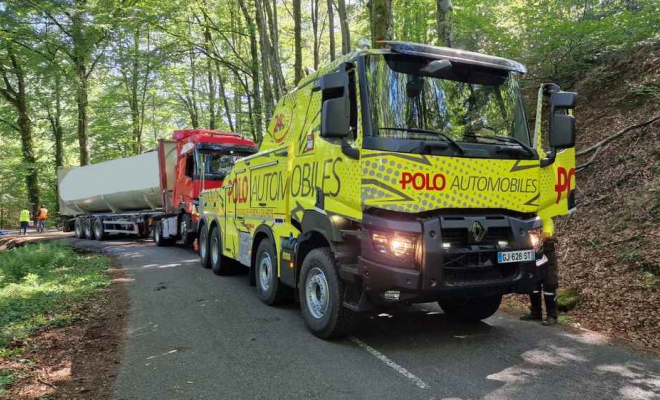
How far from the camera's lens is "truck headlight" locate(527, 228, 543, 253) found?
4.58m

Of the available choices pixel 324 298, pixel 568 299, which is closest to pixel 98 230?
pixel 324 298

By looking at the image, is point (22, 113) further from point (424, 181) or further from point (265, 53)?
point (424, 181)

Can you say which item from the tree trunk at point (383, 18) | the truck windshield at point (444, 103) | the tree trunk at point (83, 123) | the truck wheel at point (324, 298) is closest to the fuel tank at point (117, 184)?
the tree trunk at point (83, 123)

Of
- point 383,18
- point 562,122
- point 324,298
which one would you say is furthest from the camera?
point 383,18

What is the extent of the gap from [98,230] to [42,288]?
13.2 m

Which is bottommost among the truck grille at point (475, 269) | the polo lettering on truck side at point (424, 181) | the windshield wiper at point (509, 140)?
the truck grille at point (475, 269)

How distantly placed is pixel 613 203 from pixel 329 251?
20.5 feet

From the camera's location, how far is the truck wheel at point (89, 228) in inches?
825

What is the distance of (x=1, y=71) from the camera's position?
22016mm

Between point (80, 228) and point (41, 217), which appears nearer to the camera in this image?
point (80, 228)

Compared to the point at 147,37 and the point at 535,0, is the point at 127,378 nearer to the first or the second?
the point at 535,0

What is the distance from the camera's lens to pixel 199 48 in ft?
63.8

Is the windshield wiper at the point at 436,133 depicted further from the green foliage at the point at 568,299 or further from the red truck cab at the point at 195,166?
the red truck cab at the point at 195,166

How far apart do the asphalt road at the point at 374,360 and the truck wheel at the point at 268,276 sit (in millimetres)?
222
